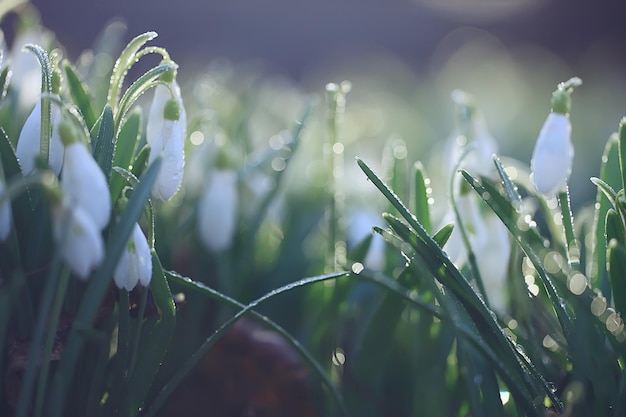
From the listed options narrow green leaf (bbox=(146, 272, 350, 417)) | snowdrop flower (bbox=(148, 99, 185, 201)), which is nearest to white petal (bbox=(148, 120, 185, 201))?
snowdrop flower (bbox=(148, 99, 185, 201))

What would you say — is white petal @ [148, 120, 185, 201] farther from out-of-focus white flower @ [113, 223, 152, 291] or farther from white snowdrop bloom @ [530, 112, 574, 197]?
white snowdrop bloom @ [530, 112, 574, 197]

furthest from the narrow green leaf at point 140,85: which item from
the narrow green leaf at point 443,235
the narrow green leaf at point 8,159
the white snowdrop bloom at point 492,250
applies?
the white snowdrop bloom at point 492,250

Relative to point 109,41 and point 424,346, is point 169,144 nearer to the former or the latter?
point 424,346

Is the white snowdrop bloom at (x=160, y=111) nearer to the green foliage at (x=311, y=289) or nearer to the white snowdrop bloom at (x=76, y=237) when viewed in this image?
the green foliage at (x=311, y=289)

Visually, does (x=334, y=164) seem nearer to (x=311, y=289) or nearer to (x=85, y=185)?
(x=311, y=289)

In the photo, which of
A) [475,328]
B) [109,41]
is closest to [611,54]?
[109,41]

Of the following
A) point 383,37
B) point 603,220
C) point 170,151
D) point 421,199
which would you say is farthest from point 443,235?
point 383,37
